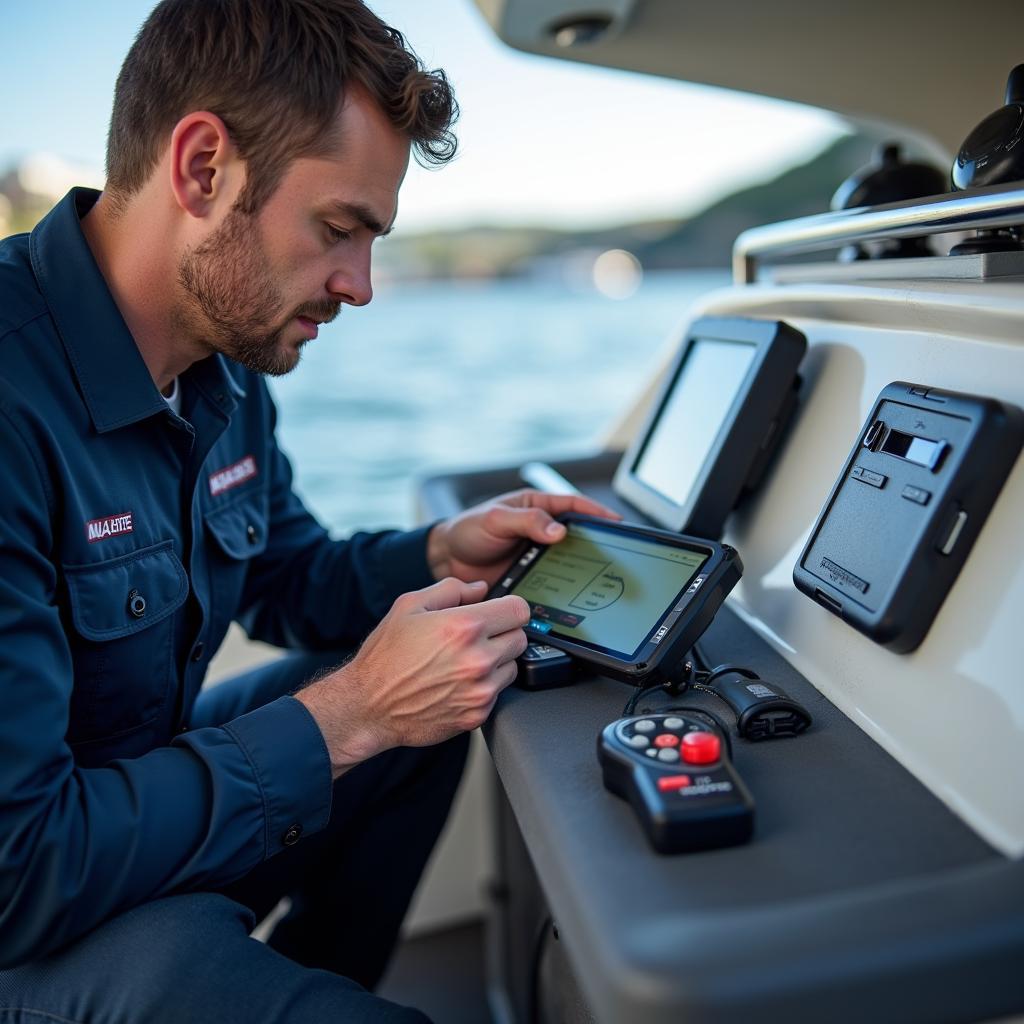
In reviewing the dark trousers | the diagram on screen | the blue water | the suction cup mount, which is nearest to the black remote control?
the diagram on screen

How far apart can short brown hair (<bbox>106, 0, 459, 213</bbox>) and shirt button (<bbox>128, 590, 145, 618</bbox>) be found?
1.48ft

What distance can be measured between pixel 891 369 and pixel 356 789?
0.87 m

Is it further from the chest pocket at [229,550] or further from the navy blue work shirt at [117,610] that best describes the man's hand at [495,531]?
the chest pocket at [229,550]

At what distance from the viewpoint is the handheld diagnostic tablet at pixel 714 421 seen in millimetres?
1173

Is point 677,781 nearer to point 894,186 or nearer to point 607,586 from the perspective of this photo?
point 607,586

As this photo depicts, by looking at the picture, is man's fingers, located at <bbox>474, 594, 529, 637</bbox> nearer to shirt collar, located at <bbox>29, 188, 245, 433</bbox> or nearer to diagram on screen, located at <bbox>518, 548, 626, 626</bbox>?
diagram on screen, located at <bbox>518, 548, 626, 626</bbox>

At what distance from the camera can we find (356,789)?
1.35m

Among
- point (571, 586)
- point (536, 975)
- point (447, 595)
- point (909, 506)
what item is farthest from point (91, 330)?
point (536, 975)

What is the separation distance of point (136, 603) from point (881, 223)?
942mm

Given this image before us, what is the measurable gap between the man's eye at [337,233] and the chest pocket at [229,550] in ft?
1.34

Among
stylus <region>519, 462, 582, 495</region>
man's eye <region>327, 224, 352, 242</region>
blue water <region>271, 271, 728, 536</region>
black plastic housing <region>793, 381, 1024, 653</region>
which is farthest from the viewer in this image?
blue water <region>271, 271, 728, 536</region>

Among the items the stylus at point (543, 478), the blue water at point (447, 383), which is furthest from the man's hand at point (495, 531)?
the blue water at point (447, 383)

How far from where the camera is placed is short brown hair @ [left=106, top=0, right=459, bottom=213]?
3.54ft

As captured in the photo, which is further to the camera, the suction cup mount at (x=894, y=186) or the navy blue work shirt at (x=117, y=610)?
the suction cup mount at (x=894, y=186)
